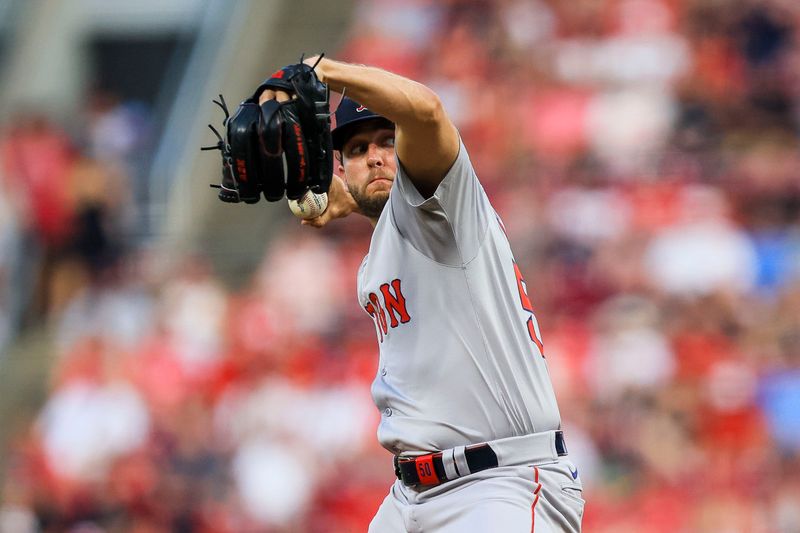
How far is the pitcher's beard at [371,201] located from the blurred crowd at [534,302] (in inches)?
156

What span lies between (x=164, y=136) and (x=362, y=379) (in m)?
3.86

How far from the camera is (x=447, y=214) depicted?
351 cm

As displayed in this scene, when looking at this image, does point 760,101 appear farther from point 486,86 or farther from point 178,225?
point 178,225

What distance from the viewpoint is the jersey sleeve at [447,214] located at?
137 inches

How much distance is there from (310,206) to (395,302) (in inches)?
27.6

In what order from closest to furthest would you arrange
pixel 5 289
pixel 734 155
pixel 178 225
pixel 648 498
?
pixel 648 498 < pixel 734 155 < pixel 5 289 < pixel 178 225

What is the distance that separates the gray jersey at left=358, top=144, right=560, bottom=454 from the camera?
3.55 metres

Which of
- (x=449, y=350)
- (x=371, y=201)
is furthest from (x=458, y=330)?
(x=371, y=201)

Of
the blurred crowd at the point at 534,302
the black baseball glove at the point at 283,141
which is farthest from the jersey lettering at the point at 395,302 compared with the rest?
the blurred crowd at the point at 534,302

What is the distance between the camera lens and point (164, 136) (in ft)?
37.5

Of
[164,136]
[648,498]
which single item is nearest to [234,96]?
[164,136]

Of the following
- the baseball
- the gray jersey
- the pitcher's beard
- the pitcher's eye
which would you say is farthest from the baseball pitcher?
the baseball

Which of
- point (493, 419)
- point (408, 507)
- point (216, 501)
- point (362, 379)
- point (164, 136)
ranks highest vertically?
point (164, 136)

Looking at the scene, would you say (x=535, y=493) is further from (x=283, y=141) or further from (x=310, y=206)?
(x=310, y=206)
